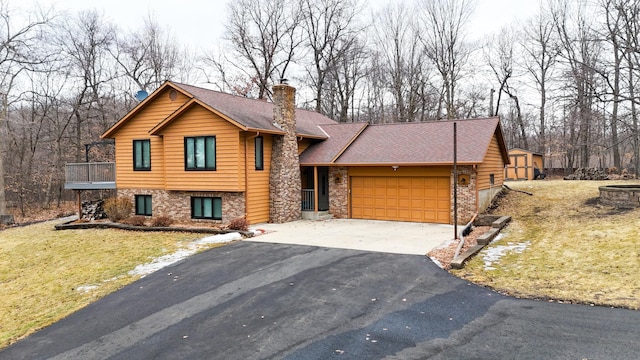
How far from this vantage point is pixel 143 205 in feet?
63.8

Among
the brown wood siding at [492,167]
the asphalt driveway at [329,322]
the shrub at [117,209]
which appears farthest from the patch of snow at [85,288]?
the brown wood siding at [492,167]

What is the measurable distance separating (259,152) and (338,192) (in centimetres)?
420

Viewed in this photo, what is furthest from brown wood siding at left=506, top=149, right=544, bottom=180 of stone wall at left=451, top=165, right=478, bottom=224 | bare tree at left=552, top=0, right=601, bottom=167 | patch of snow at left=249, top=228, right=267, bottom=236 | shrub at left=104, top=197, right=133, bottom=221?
shrub at left=104, top=197, right=133, bottom=221

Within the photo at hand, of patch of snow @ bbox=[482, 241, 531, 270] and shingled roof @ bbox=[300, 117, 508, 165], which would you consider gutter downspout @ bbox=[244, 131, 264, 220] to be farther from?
patch of snow @ bbox=[482, 241, 531, 270]

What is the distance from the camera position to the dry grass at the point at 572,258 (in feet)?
25.2

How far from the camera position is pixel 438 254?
1089cm

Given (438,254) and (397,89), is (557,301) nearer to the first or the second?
(438,254)

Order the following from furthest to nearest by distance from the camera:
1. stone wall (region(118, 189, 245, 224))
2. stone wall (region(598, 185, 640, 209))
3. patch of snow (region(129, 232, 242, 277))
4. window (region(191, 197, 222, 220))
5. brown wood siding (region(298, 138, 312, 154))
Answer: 1. brown wood siding (region(298, 138, 312, 154))
2. window (region(191, 197, 222, 220))
3. stone wall (region(118, 189, 245, 224))
4. stone wall (region(598, 185, 640, 209))
5. patch of snow (region(129, 232, 242, 277))

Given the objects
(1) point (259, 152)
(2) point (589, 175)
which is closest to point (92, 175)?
(1) point (259, 152)

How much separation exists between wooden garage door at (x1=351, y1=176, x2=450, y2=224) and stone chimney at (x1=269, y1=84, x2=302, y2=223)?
287cm

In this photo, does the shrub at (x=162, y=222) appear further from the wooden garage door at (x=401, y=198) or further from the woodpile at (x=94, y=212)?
the wooden garage door at (x=401, y=198)

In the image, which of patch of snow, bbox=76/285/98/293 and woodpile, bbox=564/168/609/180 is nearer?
patch of snow, bbox=76/285/98/293

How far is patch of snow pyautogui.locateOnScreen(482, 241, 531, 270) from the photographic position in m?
9.96

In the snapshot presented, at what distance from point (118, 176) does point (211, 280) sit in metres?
13.1
